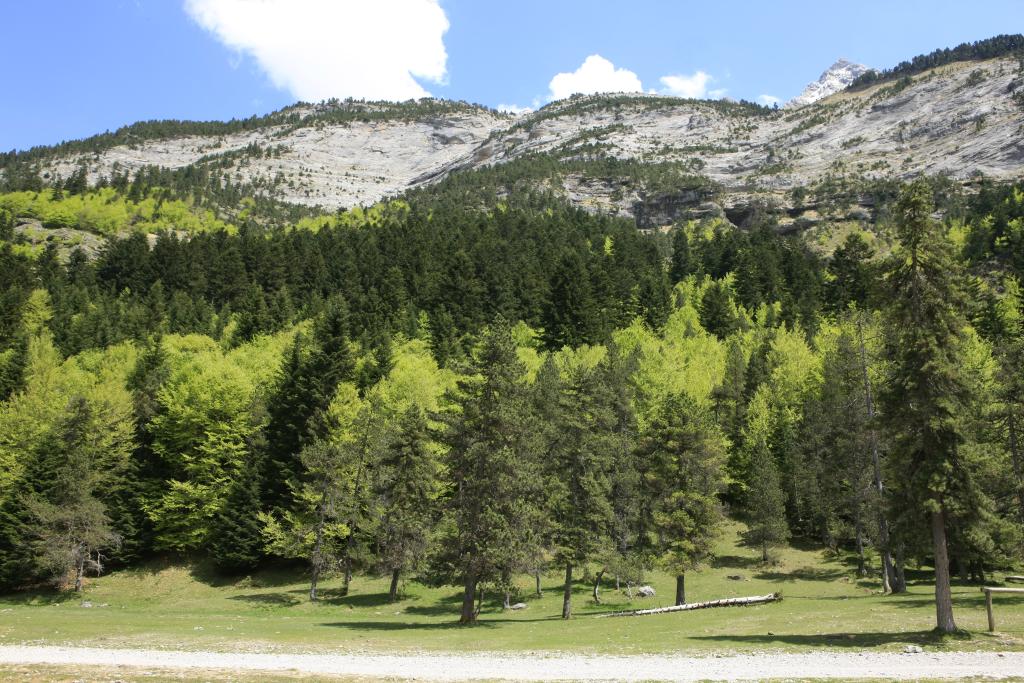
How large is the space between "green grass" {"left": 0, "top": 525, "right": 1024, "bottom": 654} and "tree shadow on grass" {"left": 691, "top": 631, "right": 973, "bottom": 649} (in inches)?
2.3

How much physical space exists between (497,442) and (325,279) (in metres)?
72.6

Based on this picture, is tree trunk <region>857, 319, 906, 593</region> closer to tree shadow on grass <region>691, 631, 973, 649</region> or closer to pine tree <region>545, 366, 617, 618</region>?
pine tree <region>545, 366, 617, 618</region>

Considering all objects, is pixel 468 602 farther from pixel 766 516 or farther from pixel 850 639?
pixel 766 516

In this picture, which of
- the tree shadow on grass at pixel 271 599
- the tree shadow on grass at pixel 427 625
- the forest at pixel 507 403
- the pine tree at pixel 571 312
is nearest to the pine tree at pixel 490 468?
the forest at pixel 507 403

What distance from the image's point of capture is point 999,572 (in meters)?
39.8

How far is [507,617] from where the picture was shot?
35.2 meters

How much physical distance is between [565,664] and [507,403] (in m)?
16.0

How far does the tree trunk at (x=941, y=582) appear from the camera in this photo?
19.6m

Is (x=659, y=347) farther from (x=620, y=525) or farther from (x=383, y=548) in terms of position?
(x=383, y=548)

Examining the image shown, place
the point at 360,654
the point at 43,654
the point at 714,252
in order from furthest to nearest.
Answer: the point at 714,252 < the point at 360,654 < the point at 43,654

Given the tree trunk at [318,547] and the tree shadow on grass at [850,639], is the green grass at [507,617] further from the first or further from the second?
the tree trunk at [318,547]

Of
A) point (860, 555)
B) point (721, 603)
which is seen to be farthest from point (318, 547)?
point (860, 555)

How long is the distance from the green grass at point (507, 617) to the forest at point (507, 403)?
2046 mm

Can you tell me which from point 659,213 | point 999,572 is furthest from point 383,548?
point 659,213
